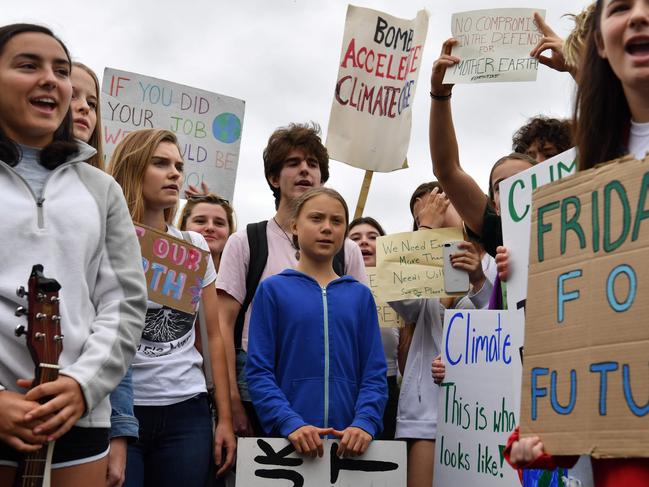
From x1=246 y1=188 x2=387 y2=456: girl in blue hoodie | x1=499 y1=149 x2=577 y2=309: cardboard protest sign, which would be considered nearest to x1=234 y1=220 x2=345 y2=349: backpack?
x1=246 y1=188 x2=387 y2=456: girl in blue hoodie

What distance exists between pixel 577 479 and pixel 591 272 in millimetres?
546

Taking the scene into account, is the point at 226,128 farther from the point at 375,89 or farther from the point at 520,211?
the point at 520,211

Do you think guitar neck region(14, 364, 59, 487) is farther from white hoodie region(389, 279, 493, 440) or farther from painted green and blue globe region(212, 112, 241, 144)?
painted green and blue globe region(212, 112, 241, 144)

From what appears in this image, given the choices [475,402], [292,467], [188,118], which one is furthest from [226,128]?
[292,467]

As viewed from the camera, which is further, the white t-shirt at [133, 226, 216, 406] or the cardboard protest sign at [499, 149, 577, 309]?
the white t-shirt at [133, 226, 216, 406]

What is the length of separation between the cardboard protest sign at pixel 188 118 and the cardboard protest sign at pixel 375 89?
3.09 feet

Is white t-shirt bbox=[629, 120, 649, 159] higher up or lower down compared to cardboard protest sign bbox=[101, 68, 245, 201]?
lower down

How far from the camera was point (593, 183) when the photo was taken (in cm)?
192

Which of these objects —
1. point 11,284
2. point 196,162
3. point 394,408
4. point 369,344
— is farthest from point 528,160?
point 196,162

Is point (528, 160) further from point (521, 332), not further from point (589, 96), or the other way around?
point (589, 96)

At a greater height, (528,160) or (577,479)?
(528,160)

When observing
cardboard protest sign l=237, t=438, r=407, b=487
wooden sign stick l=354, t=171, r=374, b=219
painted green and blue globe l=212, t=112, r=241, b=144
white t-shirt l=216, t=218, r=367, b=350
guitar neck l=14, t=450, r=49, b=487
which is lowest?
guitar neck l=14, t=450, r=49, b=487

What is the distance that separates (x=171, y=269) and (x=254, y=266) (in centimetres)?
66

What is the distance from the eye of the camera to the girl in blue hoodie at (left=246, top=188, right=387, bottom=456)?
363cm
